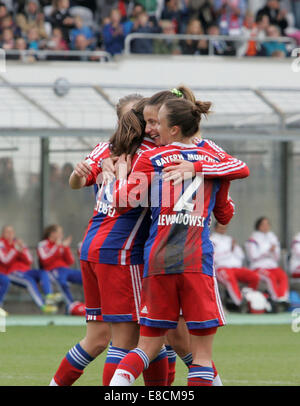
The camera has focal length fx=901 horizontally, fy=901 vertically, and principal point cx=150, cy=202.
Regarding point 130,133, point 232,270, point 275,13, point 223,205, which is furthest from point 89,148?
point 223,205

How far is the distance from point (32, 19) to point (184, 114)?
15.2 metres

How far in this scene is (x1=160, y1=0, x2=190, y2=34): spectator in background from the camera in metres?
20.3

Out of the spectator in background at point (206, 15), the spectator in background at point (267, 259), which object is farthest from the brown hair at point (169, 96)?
the spectator in background at point (206, 15)

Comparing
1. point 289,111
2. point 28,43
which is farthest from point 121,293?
point 28,43

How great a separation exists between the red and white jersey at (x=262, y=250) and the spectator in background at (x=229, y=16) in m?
7.05

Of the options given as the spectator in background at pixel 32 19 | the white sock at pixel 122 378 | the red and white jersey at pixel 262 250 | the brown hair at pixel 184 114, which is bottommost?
the red and white jersey at pixel 262 250

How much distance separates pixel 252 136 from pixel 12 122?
3.78 meters

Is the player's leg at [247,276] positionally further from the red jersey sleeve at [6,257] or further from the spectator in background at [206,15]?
the spectator in background at [206,15]

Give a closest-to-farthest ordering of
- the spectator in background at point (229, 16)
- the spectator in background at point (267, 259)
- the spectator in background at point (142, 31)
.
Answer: the spectator in background at point (267, 259), the spectator in background at point (142, 31), the spectator in background at point (229, 16)

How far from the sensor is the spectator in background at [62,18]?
63.0 feet

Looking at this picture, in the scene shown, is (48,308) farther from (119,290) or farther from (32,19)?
(119,290)

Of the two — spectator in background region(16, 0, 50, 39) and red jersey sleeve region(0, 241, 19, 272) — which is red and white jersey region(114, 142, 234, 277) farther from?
spectator in background region(16, 0, 50, 39)

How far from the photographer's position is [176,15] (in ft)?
66.9

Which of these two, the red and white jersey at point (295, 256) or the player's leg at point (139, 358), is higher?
the player's leg at point (139, 358)
